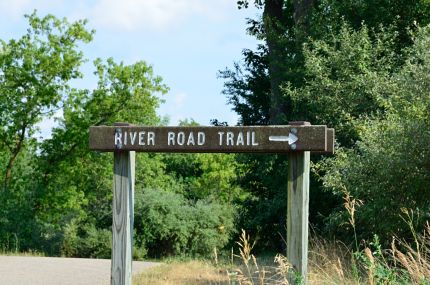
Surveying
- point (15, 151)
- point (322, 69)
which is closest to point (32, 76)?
point (15, 151)

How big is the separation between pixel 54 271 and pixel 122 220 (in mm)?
6813

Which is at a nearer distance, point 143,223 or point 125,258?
point 125,258

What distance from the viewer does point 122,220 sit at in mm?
→ 8516

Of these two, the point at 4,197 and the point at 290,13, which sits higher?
the point at 290,13

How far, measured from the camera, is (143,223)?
2642 cm

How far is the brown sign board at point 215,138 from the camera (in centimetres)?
792

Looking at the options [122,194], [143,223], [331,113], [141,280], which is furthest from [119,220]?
[143,223]

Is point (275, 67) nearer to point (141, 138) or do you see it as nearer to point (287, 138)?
point (141, 138)

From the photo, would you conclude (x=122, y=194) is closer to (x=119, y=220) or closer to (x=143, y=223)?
(x=119, y=220)

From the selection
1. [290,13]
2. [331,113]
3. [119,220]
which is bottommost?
[119,220]

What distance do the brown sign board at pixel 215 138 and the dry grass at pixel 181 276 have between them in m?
3.64

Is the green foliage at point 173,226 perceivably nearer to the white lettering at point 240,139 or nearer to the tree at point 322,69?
the tree at point 322,69

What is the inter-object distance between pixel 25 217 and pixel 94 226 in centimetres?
319

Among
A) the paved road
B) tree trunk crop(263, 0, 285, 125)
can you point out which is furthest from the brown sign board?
tree trunk crop(263, 0, 285, 125)
